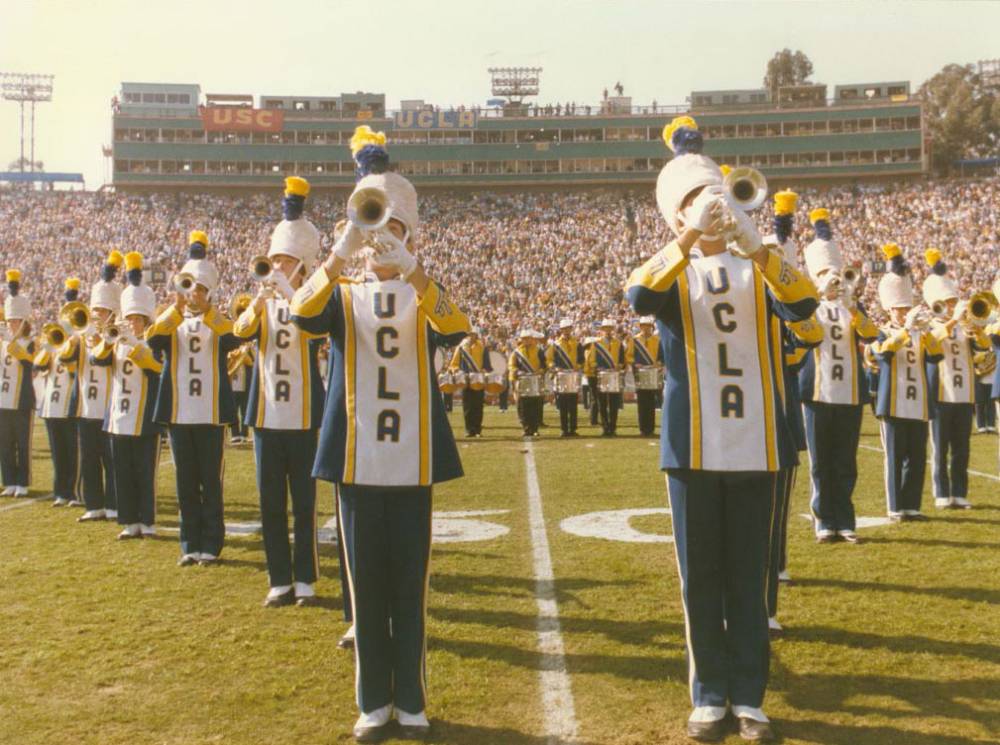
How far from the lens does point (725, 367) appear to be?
4.12 m

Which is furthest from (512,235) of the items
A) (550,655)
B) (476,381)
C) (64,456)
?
(550,655)

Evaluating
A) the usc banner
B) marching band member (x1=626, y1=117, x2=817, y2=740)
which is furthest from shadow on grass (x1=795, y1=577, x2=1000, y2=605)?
the usc banner

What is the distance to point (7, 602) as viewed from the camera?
21.3 feet

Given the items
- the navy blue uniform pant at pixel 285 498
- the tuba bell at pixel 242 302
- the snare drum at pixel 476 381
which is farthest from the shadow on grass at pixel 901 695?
the snare drum at pixel 476 381

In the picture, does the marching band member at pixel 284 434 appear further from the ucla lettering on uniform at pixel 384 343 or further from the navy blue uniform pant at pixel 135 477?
the navy blue uniform pant at pixel 135 477

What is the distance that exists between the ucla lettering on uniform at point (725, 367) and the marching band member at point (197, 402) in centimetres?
433

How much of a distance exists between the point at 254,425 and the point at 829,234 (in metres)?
4.18

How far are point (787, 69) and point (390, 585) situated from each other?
85.9 meters

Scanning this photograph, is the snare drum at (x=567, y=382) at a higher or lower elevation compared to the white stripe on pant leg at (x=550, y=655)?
higher

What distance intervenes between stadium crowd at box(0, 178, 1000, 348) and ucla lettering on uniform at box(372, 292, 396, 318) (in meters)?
32.0

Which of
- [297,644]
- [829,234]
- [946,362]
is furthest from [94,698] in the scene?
[946,362]

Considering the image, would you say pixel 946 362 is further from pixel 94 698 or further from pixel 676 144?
pixel 94 698

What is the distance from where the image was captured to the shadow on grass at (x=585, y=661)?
4832 mm

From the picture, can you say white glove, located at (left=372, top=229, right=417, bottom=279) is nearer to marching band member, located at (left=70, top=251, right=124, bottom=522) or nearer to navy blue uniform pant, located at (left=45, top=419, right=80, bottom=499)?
marching band member, located at (left=70, top=251, right=124, bottom=522)
